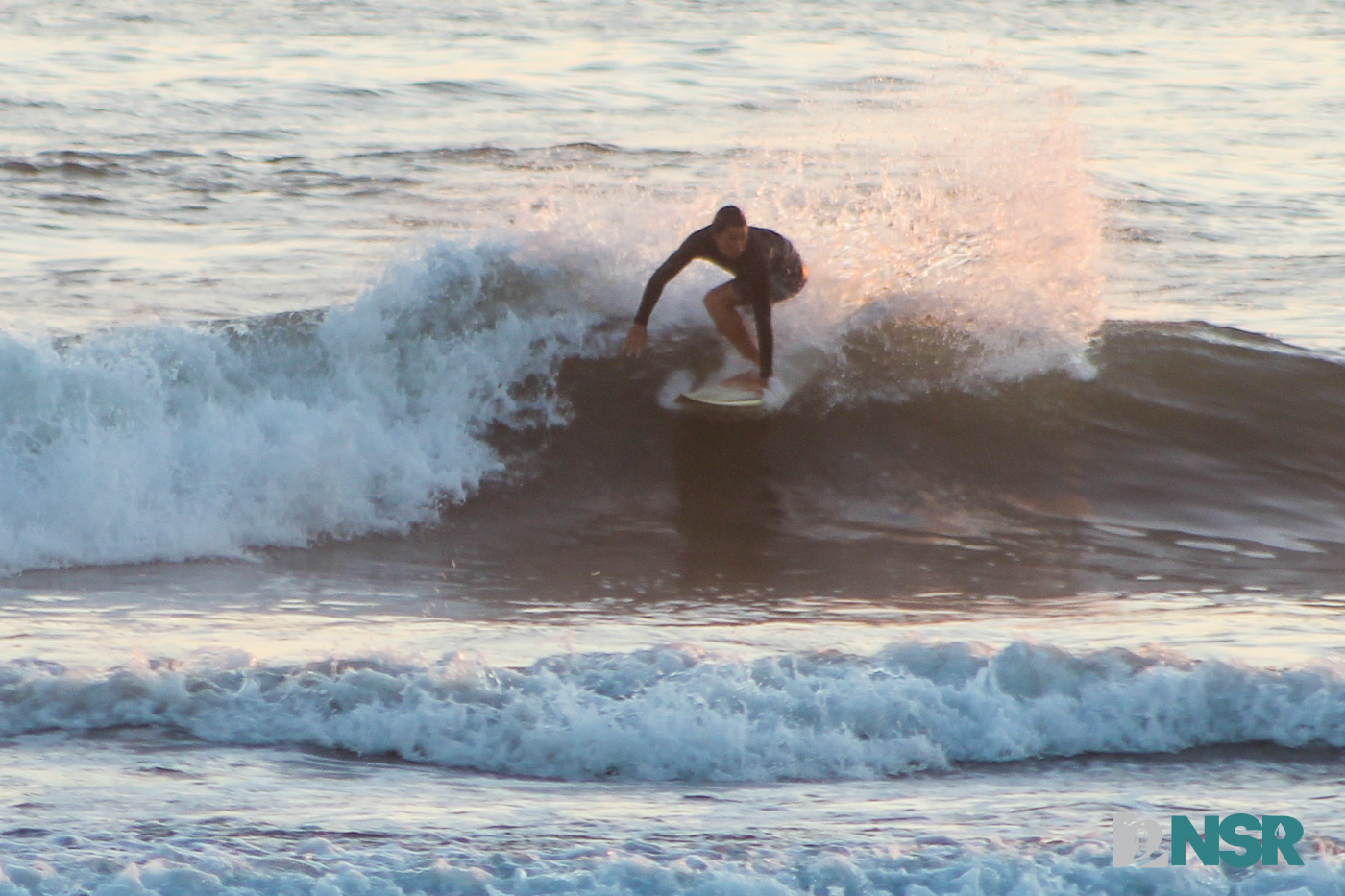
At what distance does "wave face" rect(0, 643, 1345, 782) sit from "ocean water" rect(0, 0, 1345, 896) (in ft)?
0.06

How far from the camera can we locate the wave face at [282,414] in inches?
324

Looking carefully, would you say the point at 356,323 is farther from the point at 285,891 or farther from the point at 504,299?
the point at 285,891

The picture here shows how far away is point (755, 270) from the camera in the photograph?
9.04 metres

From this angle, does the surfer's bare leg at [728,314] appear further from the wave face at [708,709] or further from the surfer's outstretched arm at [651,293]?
the wave face at [708,709]

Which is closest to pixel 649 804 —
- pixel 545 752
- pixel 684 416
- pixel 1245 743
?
pixel 545 752

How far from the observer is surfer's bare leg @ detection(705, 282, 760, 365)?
931 cm

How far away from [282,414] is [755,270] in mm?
2976

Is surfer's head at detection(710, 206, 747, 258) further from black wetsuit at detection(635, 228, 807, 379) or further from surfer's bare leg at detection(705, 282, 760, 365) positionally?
surfer's bare leg at detection(705, 282, 760, 365)

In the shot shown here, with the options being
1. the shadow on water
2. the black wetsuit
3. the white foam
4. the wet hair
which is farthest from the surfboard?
the white foam

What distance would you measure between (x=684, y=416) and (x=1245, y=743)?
4.80 m

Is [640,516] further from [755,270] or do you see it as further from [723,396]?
[755,270]

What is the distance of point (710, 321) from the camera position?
10.4m

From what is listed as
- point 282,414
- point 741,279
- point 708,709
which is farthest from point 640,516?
point 708,709

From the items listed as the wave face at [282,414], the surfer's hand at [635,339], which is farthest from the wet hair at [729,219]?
the wave face at [282,414]
